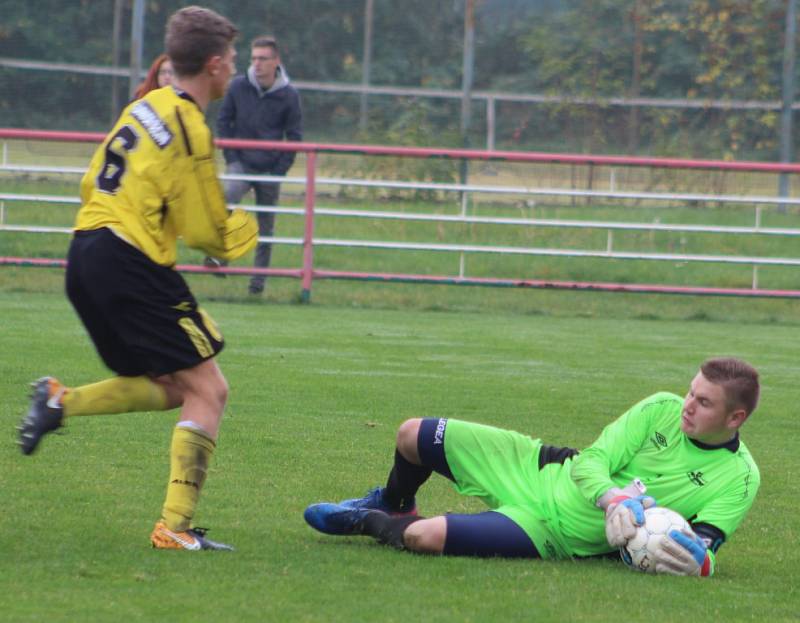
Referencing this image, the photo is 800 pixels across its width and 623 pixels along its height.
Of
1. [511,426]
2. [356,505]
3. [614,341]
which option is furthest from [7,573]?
[614,341]

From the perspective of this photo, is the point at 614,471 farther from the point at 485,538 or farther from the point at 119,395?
the point at 119,395

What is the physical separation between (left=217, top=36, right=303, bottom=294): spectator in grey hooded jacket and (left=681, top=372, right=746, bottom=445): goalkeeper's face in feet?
29.9

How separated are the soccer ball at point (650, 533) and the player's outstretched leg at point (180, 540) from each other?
1272 mm

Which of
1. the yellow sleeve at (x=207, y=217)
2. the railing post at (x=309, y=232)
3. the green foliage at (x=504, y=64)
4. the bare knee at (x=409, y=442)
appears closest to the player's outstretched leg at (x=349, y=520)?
the bare knee at (x=409, y=442)

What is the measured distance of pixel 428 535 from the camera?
4750 mm

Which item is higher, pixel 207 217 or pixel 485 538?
pixel 207 217

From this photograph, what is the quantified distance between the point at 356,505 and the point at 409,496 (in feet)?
0.63

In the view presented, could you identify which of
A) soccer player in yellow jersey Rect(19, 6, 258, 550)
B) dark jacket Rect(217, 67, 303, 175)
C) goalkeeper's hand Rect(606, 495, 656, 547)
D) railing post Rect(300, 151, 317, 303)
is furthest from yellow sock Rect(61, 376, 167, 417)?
dark jacket Rect(217, 67, 303, 175)

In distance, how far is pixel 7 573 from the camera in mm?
4195

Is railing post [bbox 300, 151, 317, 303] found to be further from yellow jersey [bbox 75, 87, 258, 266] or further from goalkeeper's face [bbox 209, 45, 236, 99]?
yellow jersey [bbox 75, 87, 258, 266]

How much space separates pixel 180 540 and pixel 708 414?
1719mm

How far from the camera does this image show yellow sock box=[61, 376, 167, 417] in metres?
4.69

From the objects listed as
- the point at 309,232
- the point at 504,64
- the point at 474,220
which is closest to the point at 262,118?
the point at 309,232

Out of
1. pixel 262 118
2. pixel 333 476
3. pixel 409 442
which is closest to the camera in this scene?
pixel 409 442
